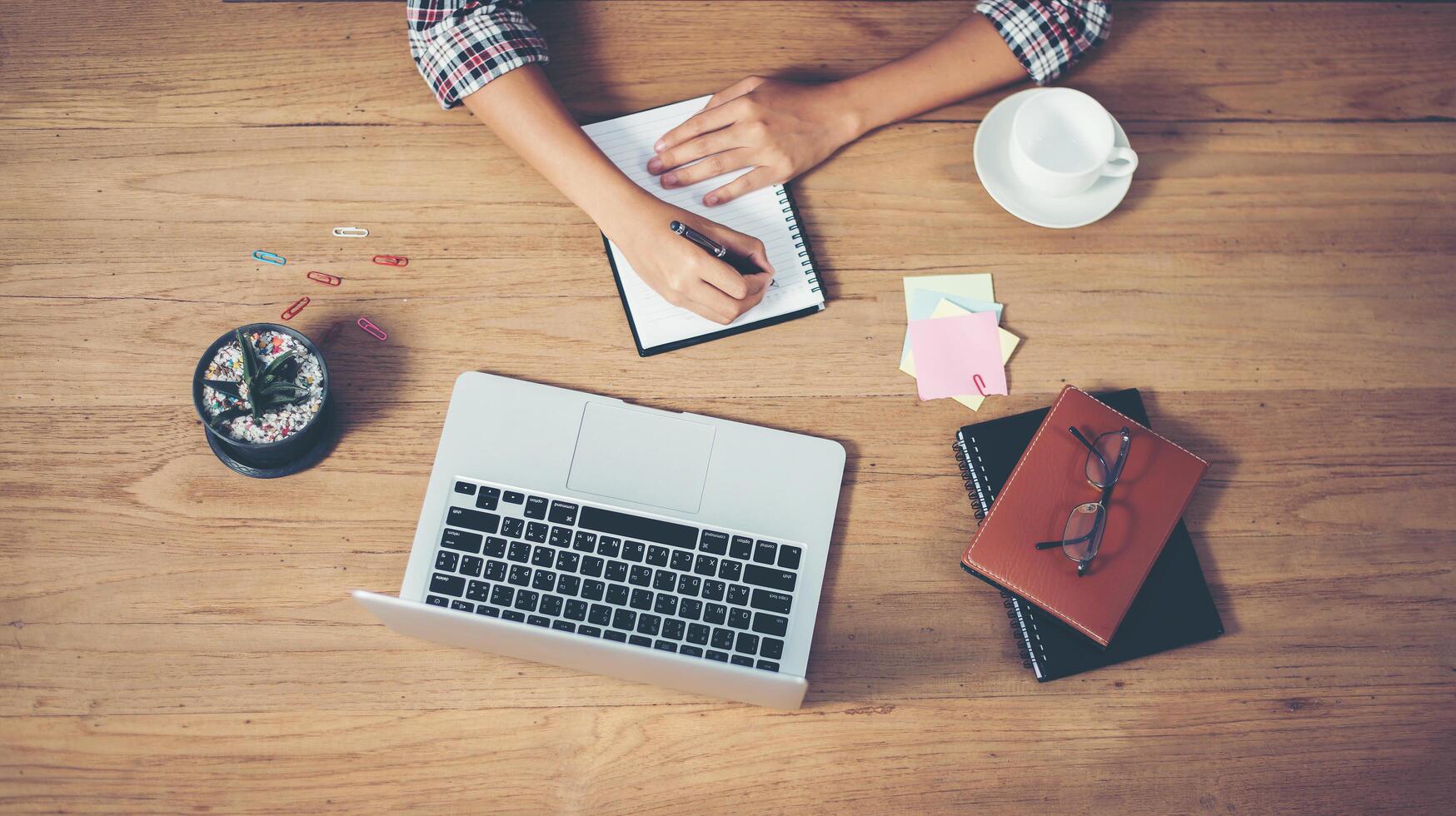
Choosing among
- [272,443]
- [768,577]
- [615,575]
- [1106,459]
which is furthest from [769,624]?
[272,443]

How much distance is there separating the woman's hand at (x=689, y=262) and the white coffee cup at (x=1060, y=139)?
1.15 ft

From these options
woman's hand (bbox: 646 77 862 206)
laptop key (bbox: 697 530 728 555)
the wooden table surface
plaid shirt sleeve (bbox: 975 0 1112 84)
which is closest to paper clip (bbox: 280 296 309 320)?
the wooden table surface

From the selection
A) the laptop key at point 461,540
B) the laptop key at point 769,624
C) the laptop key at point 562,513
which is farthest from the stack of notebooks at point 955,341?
the laptop key at point 461,540

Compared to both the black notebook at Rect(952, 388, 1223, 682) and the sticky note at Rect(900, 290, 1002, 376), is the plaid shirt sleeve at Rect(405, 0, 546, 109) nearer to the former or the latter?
the sticky note at Rect(900, 290, 1002, 376)

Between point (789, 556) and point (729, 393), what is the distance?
0.68 feet

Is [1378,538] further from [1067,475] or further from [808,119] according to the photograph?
[808,119]

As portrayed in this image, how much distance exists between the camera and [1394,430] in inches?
41.4

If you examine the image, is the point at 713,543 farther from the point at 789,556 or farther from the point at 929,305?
the point at 929,305

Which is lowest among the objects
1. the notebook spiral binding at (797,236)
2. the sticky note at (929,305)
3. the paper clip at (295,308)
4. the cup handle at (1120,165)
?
the paper clip at (295,308)

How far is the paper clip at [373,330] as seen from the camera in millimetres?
1017

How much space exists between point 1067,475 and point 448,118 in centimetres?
88

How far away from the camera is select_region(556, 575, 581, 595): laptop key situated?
917 mm

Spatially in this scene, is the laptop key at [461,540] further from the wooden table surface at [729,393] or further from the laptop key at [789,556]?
the laptop key at [789,556]

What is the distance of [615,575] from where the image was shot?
0.92 m
